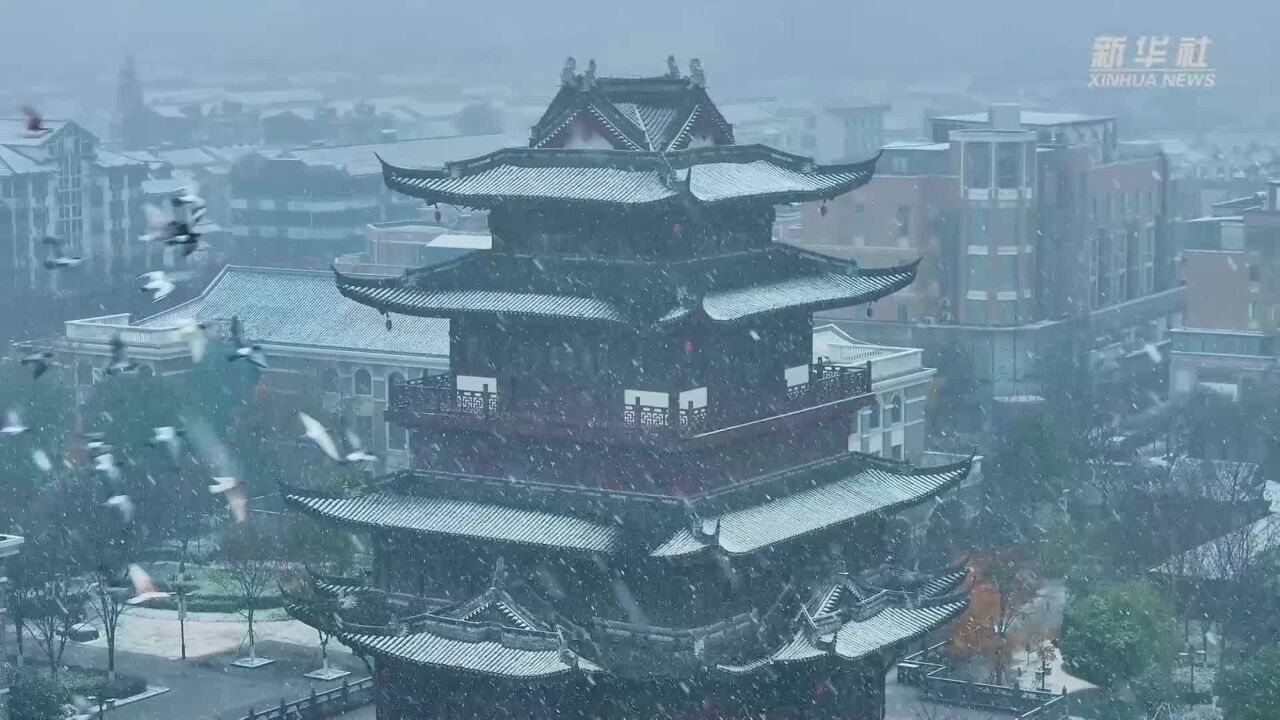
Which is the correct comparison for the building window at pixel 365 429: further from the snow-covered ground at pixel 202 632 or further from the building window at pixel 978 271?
the building window at pixel 978 271

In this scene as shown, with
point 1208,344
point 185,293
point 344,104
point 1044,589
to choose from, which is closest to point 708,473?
point 1044,589

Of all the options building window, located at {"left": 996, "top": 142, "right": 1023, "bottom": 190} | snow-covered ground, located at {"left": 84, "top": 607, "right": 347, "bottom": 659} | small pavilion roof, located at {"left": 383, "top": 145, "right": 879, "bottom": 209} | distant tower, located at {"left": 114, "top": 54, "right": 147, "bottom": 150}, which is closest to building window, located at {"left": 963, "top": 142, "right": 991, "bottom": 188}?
building window, located at {"left": 996, "top": 142, "right": 1023, "bottom": 190}

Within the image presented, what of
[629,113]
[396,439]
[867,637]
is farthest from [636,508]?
[396,439]

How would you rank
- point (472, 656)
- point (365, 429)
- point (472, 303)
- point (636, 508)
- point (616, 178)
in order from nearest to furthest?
point (472, 656) < point (636, 508) < point (616, 178) < point (472, 303) < point (365, 429)

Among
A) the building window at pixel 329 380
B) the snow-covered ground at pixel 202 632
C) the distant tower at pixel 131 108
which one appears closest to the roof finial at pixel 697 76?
the snow-covered ground at pixel 202 632

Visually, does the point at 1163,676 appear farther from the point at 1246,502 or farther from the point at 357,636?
the point at 357,636

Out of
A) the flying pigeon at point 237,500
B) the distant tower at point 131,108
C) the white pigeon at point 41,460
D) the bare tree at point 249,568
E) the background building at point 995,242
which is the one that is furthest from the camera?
the distant tower at point 131,108

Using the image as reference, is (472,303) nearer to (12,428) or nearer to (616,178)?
(616,178)
